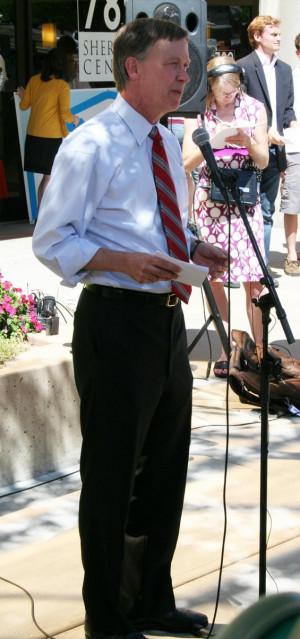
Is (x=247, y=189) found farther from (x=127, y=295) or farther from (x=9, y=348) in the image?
(x=127, y=295)

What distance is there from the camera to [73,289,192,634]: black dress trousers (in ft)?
9.98

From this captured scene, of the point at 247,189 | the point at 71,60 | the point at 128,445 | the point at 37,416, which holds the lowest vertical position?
the point at 37,416

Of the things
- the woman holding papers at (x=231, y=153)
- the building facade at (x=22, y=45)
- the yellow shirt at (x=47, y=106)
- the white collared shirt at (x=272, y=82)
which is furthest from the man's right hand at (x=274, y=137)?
the building facade at (x=22, y=45)

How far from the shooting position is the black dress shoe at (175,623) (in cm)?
338

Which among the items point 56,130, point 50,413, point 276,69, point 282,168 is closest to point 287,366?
point 50,413

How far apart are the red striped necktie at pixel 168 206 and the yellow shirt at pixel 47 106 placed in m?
8.86

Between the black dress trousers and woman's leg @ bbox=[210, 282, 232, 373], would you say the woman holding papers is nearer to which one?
woman's leg @ bbox=[210, 282, 232, 373]

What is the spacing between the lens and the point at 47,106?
1169 centimetres

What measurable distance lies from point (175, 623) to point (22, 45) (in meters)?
10.5

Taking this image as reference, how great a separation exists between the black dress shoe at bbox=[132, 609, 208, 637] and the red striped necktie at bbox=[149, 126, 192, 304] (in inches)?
44.0

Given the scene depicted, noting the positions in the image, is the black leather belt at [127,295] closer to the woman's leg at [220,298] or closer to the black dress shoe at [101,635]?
the black dress shoe at [101,635]

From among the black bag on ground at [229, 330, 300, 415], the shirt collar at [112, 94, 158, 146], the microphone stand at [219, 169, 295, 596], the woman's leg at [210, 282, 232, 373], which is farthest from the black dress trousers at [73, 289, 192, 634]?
the woman's leg at [210, 282, 232, 373]

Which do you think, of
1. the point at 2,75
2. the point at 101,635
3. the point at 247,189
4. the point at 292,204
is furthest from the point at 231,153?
the point at 2,75

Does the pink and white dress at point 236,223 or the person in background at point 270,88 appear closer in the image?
the pink and white dress at point 236,223
